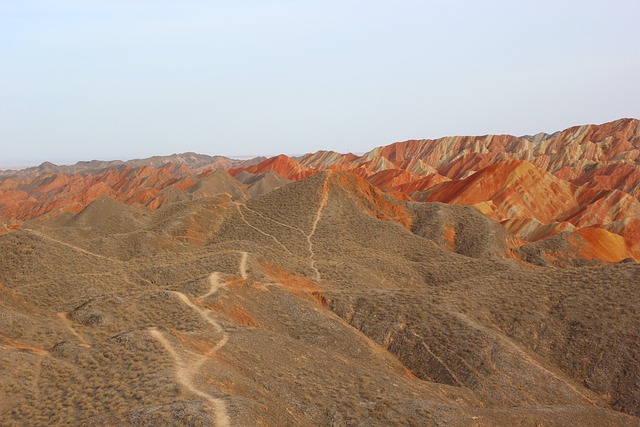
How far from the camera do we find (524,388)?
103 feet

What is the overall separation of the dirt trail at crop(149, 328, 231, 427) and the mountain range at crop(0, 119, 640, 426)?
0.11m

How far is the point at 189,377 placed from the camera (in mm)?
21609

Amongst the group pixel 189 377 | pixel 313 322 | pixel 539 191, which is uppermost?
pixel 539 191

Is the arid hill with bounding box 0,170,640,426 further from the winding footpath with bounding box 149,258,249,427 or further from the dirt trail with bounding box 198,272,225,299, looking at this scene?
the dirt trail with bounding box 198,272,225,299

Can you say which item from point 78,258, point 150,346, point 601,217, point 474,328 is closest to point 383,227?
point 474,328

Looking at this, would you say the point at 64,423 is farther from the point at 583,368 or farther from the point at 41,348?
the point at 583,368

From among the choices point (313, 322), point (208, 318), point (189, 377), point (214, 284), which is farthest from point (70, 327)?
point (313, 322)

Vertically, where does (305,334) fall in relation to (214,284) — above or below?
below

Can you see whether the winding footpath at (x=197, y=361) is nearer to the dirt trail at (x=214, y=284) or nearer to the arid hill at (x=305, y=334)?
the dirt trail at (x=214, y=284)

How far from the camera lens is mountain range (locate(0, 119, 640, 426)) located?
862 inches

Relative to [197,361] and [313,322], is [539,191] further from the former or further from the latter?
[197,361]

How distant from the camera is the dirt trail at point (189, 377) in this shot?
1847 centimetres

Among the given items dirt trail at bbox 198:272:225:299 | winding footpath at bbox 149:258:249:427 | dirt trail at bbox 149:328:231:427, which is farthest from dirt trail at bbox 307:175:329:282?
dirt trail at bbox 149:328:231:427

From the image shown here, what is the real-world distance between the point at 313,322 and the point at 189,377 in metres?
15.3
